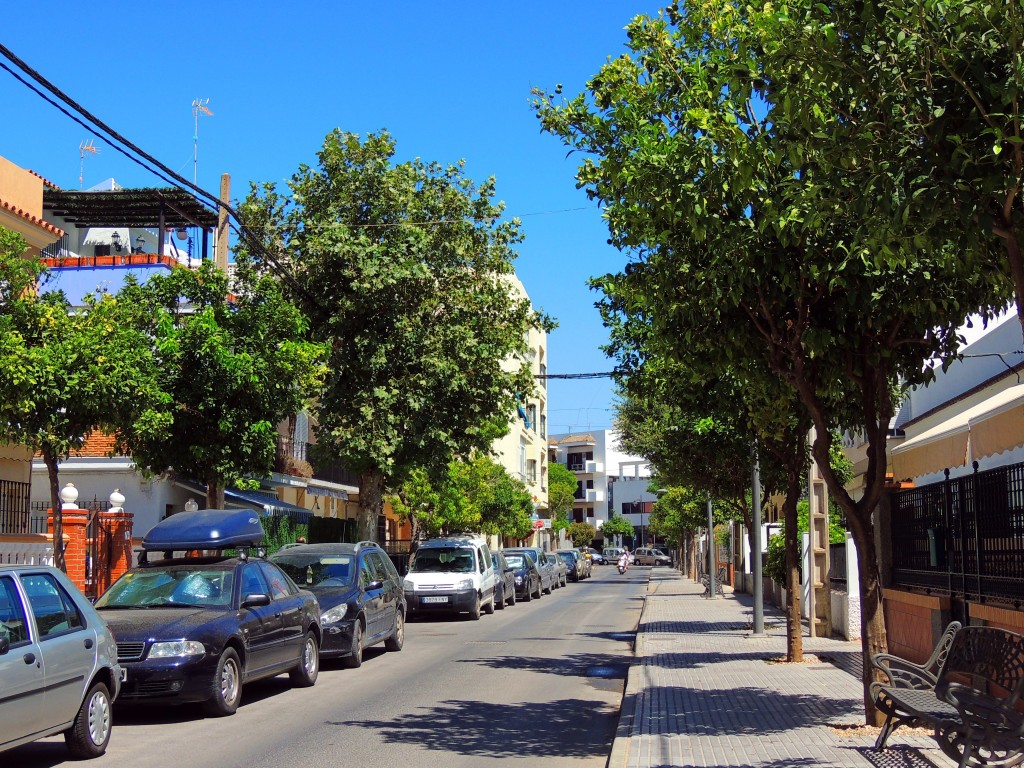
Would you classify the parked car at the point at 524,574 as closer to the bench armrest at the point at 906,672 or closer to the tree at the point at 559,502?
the bench armrest at the point at 906,672

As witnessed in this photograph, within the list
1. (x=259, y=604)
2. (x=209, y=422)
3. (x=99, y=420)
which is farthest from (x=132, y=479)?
(x=259, y=604)

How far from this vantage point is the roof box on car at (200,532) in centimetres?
1320

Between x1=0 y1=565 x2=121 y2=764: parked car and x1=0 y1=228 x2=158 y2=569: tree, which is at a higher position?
x1=0 y1=228 x2=158 y2=569: tree

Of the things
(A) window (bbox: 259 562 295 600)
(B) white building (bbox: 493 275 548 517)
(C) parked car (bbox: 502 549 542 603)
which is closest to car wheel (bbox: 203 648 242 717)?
(A) window (bbox: 259 562 295 600)

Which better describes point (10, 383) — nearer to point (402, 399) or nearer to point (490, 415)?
point (402, 399)

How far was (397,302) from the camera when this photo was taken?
25.2 meters

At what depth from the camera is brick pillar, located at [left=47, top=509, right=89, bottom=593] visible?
62.7 feet

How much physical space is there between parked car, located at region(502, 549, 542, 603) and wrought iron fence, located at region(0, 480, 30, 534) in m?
18.9

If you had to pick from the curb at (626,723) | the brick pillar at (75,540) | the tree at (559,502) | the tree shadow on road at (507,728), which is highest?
the tree at (559,502)

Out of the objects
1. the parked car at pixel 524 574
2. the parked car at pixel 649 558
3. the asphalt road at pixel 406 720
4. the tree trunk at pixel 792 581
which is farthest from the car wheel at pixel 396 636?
→ the parked car at pixel 649 558

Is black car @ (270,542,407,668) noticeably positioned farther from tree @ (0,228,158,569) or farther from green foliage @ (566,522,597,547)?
green foliage @ (566,522,597,547)

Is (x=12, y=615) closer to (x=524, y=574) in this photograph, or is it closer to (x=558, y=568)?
(x=524, y=574)

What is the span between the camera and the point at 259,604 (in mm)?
11914

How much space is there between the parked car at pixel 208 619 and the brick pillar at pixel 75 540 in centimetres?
601
